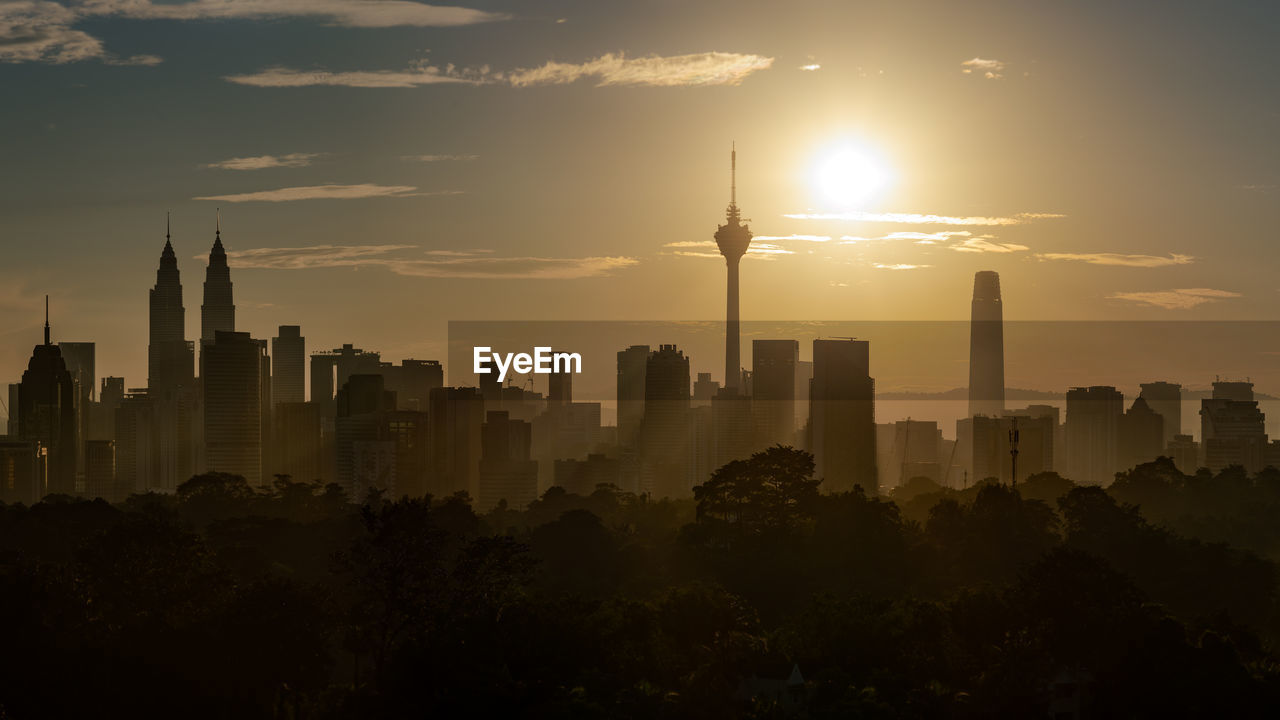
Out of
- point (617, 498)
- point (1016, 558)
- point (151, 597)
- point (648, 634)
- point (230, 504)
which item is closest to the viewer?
point (648, 634)

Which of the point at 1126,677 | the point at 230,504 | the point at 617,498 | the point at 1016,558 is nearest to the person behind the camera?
the point at 1126,677

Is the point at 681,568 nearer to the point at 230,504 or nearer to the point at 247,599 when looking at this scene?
the point at 247,599

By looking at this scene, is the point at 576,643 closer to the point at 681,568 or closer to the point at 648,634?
the point at 648,634

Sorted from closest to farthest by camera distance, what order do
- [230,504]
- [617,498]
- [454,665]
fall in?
[454,665], [230,504], [617,498]

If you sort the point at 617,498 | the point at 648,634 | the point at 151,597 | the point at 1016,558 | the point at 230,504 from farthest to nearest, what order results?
the point at 617,498 → the point at 230,504 → the point at 1016,558 → the point at 151,597 → the point at 648,634

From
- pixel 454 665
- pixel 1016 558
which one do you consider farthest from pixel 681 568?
pixel 454 665

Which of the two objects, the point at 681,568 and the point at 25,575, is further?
Result: the point at 681,568

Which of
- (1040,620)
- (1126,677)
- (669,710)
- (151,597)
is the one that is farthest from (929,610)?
(151,597)

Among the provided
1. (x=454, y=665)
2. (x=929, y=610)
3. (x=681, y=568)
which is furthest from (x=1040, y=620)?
(x=681, y=568)

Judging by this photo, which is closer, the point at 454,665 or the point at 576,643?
the point at 454,665
